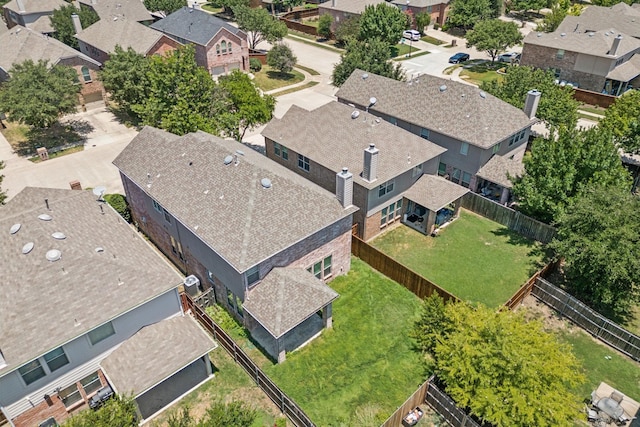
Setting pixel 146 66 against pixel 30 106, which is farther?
pixel 146 66

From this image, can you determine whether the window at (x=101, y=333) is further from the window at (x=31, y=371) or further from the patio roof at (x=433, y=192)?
the patio roof at (x=433, y=192)

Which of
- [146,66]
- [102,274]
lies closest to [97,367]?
[102,274]

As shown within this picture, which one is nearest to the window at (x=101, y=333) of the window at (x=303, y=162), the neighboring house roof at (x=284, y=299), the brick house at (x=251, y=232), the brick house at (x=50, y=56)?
the brick house at (x=251, y=232)

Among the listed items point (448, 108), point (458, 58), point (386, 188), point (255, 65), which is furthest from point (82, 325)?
point (458, 58)

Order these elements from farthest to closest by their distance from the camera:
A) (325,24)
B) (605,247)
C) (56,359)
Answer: (325,24), (605,247), (56,359)

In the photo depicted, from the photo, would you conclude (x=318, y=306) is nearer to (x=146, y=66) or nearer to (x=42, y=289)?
(x=42, y=289)

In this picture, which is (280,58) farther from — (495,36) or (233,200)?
(233,200)

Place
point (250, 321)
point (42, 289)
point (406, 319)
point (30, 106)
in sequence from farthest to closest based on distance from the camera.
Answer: point (30, 106) → point (406, 319) → point (250, 321) → point (42, 289)
